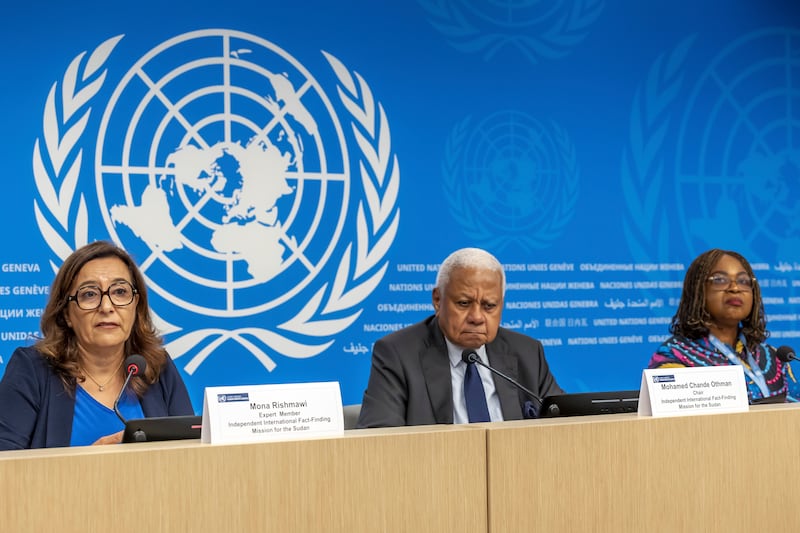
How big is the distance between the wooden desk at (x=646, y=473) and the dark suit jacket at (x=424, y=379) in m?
1.25

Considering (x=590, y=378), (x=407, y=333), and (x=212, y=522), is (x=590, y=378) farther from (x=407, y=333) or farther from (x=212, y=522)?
(x=212, y=522)

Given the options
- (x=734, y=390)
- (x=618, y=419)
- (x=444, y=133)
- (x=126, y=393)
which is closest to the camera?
(x=618, y=419)

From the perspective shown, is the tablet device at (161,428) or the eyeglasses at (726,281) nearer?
the tablet device at (161,428)

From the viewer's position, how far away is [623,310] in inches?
182

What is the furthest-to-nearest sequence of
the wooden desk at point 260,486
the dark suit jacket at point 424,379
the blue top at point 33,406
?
1. the dark suit jacket at point 424,379
2. the blue top at point 33,406
3. the wooden desk at point 260,486

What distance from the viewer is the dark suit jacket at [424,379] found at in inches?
114

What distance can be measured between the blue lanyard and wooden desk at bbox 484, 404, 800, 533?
1.84 metres

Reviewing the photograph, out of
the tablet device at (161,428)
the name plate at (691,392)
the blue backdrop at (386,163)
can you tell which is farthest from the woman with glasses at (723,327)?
the tablet device at (161,428)

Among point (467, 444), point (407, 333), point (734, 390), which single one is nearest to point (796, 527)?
point (734, 390)

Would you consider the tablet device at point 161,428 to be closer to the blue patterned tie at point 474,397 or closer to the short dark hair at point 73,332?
the short dark hair at point 73,332

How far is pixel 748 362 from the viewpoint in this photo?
3605 mm

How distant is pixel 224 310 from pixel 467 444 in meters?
2.53

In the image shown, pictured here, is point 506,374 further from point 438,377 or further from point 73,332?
point 73,332

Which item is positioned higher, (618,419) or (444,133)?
(444,133)
